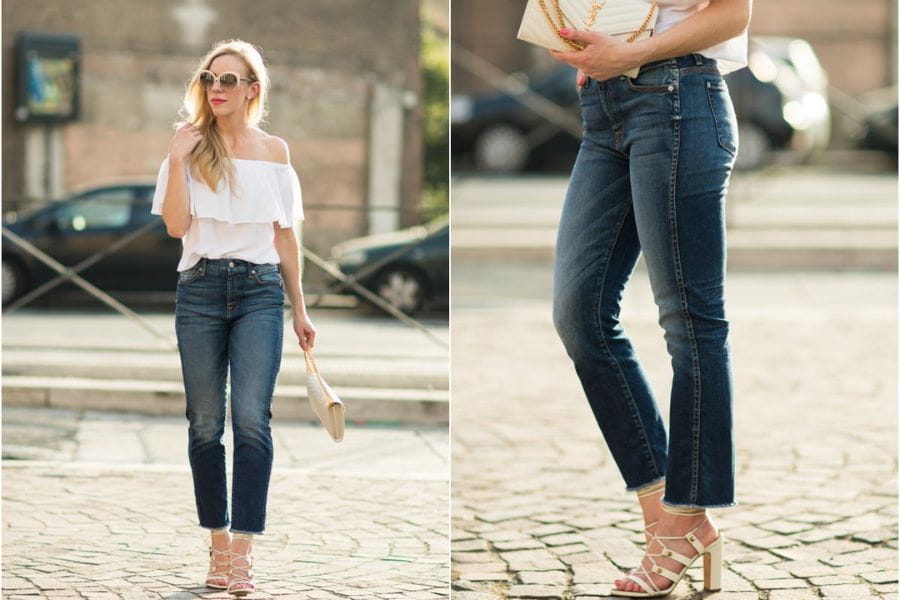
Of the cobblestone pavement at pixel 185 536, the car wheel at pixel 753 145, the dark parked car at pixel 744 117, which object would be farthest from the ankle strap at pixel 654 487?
the car wheel at pixel 753 145

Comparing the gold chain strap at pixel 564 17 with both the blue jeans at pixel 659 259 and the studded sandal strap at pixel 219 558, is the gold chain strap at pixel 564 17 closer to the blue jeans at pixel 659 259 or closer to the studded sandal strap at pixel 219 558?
the blue jeans at pixel 659 259

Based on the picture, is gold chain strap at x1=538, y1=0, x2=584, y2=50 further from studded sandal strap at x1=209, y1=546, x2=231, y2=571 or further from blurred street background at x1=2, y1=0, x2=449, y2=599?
studded sandal strap at x1=209, y1=546, x2=231, y2=571

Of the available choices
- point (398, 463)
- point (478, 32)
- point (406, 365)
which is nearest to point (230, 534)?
point (398, 463)

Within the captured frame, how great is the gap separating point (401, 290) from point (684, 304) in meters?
3.24

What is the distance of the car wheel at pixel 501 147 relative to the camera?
20766 millimetres

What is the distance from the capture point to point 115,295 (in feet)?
33.6

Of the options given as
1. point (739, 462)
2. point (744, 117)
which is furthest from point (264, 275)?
point (744, 117)

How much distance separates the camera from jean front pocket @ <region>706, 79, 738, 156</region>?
10.6 ft

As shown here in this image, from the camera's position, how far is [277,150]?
3.35 m

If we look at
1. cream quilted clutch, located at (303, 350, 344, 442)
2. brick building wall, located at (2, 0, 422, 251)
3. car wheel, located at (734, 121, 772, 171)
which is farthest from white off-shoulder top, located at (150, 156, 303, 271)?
car wheel, located at (734, 121, 772, 171)

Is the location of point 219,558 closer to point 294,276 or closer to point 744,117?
point 294,276

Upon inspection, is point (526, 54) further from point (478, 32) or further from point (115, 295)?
point (115, 295)

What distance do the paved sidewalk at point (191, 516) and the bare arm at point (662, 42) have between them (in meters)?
1.28

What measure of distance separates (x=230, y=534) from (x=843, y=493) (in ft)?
7.32
